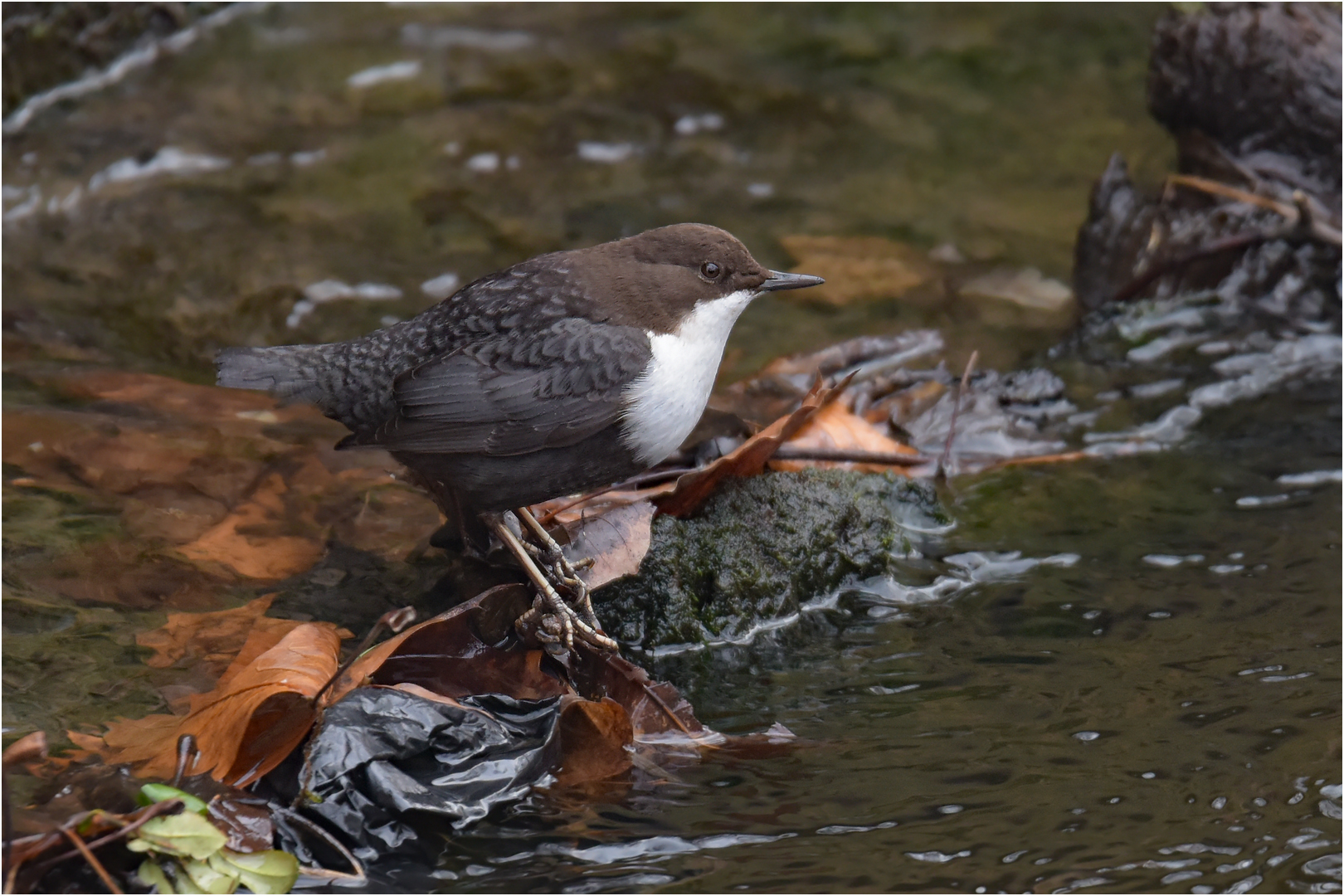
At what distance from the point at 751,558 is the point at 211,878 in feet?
5.91

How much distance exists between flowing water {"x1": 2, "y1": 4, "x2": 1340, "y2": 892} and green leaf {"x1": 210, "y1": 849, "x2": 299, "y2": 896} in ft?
0.73

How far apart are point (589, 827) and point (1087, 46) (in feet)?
22.1

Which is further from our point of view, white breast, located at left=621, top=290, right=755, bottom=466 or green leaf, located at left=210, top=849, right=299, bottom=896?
white breast, located at left=621, top=290, right=755, bottom=466

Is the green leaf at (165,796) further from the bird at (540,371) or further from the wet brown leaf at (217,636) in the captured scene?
the bird at (540,371)

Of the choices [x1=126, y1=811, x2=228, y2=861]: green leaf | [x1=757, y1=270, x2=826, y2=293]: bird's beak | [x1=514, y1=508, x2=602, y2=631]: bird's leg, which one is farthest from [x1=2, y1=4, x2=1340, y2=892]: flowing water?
[x1=757, y1=270, x2=826, y2=293]: bird's beak

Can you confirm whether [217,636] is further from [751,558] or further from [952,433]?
[952,433]

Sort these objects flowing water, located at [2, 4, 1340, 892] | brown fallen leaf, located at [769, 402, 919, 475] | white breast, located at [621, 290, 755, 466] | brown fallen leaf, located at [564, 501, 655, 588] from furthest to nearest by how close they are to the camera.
→ 1. brown fallen leaf, located at [769, 402, 919, 475]
2. brown fallen leaf, located at [564, 501, 655, 588]
3. white breast, located at [621, 290, 755, 466]
4. flowing water, located at [2, 4, 1340, 892]

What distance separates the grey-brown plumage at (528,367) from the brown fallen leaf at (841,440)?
2.20 feet

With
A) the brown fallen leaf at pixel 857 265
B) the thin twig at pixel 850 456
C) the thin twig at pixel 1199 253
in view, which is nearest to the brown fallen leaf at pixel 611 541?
the thin twig at pixel 850 456

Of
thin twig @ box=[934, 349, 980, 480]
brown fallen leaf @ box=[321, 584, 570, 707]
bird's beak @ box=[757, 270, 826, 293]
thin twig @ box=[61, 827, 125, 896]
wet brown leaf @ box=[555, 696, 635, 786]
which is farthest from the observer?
thin twig @ box=[934, 349, 980, 480]

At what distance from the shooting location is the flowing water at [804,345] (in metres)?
2.68

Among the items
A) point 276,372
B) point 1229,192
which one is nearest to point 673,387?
point 276,372

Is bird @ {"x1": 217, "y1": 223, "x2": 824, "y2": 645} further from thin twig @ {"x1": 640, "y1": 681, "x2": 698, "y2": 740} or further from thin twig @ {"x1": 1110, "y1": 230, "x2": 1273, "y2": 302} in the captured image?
thin twig @ {"x1": 1110, "y1": 230, "x2": 1273, "y2": 302}

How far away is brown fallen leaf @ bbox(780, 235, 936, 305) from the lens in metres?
5.91
